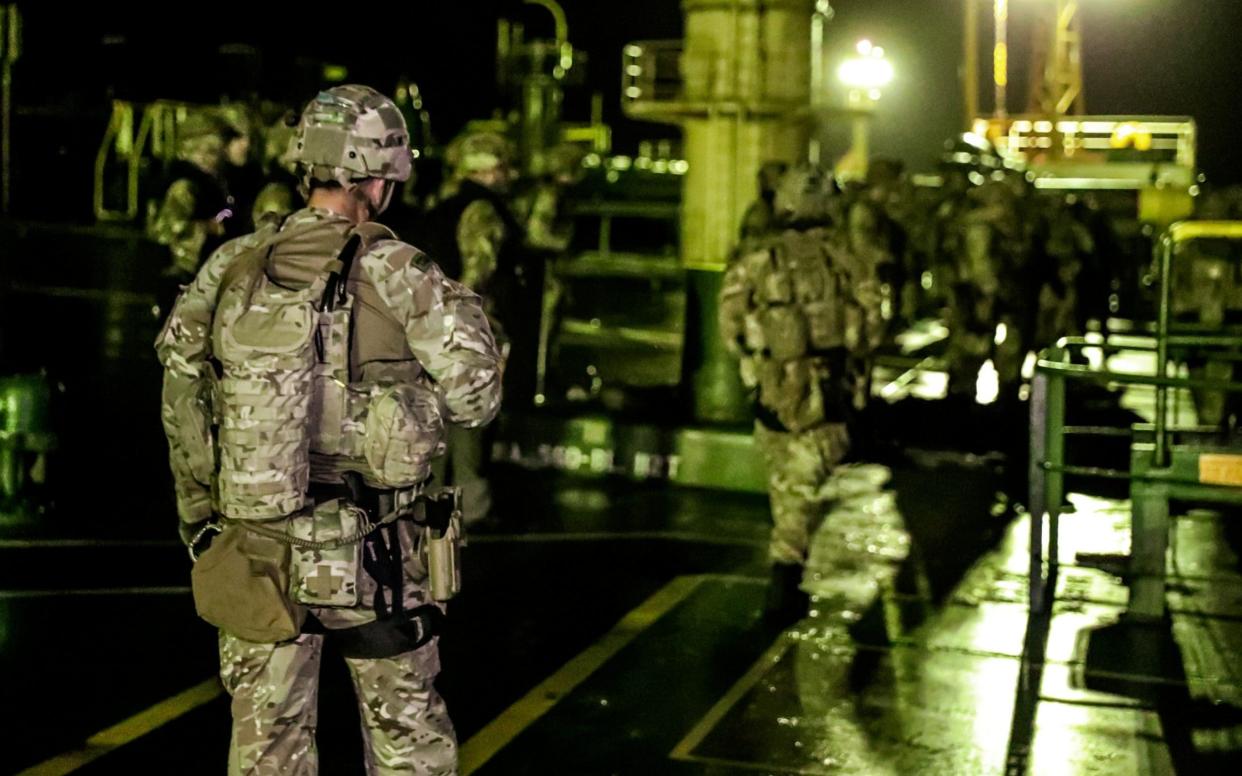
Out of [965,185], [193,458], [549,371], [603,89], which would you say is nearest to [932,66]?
[603,89]

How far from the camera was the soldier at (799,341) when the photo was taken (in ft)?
25.4

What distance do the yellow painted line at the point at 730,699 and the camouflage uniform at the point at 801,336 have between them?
84cm

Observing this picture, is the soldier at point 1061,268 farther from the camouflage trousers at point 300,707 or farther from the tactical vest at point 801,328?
the camouflage trousers at point 300,707

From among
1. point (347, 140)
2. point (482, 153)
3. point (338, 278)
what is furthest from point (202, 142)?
point (338, 278)

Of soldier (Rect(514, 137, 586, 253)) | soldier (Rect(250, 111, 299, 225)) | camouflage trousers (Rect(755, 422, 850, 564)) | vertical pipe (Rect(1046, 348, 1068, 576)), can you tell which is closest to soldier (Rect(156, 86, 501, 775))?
camouflage trousers (Rect(755, 422, 850, 564))

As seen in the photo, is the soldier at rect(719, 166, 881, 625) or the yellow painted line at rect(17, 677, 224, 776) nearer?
the yellow painted line at rect(17, 677, 224, 776)

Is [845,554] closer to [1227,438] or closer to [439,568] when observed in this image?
[1227,438]

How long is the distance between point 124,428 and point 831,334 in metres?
6.69

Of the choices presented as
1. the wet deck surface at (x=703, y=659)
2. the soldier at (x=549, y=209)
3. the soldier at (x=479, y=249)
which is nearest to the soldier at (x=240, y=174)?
the soldier at (x=479, y=249)

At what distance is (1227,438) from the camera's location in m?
7.90

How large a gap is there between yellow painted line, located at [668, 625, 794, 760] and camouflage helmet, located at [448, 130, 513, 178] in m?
3.23

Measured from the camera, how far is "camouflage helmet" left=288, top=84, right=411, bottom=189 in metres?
4.31

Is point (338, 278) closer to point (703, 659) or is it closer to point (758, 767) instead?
point (758, 767)

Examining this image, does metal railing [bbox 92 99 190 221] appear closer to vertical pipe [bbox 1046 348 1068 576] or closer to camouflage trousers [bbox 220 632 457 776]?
vertical pipe [bbox 1046 348 1068 576]
